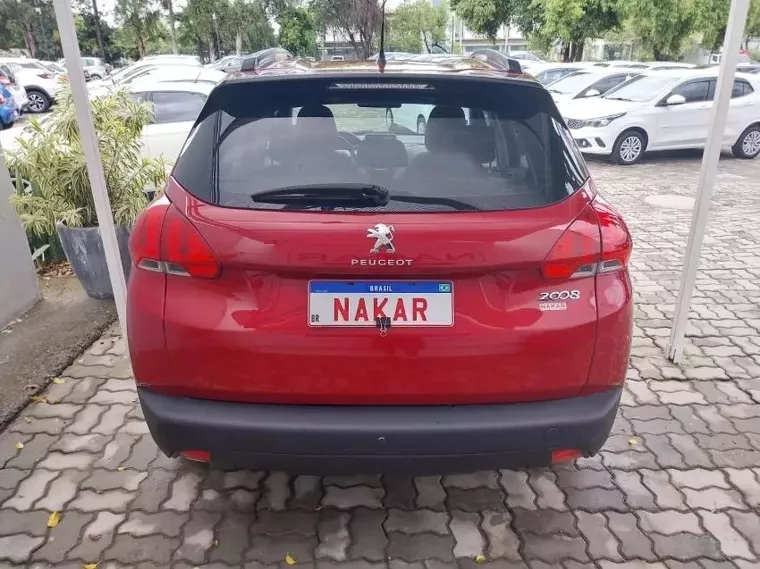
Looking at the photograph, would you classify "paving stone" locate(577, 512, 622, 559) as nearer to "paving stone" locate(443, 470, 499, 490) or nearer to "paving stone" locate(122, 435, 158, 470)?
"paving stone" locate(443, 470, 499, 490)

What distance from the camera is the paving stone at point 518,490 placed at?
2.59 meters

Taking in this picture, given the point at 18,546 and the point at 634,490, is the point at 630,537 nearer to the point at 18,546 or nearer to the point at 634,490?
the point at 634,490

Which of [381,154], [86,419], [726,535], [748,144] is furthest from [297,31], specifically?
[726,535]

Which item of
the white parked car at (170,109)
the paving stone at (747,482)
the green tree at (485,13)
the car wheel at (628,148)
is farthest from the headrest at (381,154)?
the green tree at (485,13)

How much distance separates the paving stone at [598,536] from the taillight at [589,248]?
1.10m

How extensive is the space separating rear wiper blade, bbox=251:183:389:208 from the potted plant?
285 cm

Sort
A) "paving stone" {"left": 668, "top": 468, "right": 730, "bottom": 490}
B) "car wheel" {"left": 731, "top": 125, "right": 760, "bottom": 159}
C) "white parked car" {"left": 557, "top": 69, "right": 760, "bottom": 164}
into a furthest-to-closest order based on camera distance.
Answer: "car wheel" {"left": 731, "top": 125, "right": 760, "bottom": 159} < "white parked car" {"left": 557, "top": 69, "right": 760, "bottom": 164} < "paving stone" {"left": 668, "top": 468, "right": 730, "bottom": 490}

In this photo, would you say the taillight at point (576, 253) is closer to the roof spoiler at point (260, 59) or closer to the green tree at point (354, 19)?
the roof spoiler at point (260, 59)

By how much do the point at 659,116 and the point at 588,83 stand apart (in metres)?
3.01

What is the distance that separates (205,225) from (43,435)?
1.86 m

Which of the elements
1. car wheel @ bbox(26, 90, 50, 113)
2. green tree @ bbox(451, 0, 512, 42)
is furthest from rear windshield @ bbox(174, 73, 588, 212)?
green tree @ bbox(451, 0, 512, 42)

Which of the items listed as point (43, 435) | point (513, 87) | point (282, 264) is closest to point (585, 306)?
point (513, 87)

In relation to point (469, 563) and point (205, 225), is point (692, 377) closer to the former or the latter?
point (469, 563)

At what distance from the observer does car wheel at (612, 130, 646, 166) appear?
10.9 meters
